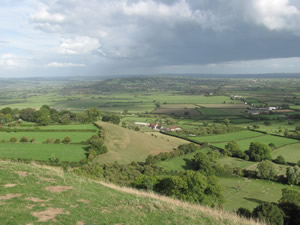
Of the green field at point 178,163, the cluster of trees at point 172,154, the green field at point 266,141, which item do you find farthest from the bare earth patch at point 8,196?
the green field at point 266,141

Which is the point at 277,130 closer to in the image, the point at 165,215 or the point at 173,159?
the point at 173,159

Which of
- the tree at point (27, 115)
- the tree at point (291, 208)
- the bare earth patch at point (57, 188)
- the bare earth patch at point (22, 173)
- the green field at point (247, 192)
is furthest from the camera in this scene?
the tree at point (27, 115)

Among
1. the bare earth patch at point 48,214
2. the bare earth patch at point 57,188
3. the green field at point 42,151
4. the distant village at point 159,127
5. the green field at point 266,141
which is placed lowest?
the green field at point 266,141

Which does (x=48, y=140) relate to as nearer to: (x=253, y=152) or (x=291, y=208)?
(x=253, y=152)

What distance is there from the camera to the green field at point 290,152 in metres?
47.2

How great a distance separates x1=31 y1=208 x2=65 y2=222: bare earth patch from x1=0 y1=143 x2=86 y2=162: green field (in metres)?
31.1

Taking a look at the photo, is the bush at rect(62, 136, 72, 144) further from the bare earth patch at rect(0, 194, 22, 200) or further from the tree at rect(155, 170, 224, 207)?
the bare earth patch at rect(0, 194, 22, 200)

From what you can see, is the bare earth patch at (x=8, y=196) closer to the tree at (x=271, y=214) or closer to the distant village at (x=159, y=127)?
the tree at (x=271, y=214)

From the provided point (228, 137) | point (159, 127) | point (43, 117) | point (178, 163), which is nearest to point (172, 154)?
point (178, 163)

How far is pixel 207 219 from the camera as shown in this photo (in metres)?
13.0

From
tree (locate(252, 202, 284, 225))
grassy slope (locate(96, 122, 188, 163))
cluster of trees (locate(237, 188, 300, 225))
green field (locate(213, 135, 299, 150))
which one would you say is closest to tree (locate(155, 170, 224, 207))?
cluster of trees (locate(237, 188, 300, 225))

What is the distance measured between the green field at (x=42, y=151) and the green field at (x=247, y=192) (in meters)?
28.0

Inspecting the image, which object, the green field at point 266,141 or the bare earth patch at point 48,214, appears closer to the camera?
the bare earth patch at point 48,214

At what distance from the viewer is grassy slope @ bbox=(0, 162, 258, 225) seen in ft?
37.5
